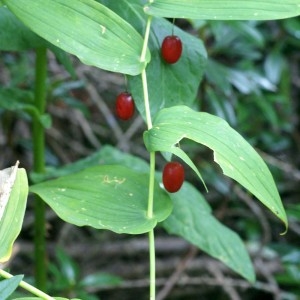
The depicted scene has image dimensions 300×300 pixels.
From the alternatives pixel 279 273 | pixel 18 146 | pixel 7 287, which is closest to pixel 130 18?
pixel 7 287

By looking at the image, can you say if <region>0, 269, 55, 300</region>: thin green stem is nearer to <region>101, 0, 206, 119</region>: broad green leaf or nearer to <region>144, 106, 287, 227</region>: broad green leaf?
<region>144, 106, 287, 227</region>: broad green leaf

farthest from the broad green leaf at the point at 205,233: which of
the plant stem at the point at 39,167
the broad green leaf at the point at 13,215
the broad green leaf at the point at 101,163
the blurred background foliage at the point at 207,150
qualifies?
the blurred background foliage at the point at 207,150

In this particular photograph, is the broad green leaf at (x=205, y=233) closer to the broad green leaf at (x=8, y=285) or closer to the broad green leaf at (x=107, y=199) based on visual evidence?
the broad green leaf at (x=107, y=199)

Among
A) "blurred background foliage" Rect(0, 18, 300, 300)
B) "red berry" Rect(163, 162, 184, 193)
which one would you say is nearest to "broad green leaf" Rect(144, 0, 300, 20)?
"red berry" Rect(163, 162, 184, 193)

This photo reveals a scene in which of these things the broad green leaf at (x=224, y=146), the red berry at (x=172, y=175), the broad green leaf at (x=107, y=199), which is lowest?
the broad green leaf at (x=107, y=199)

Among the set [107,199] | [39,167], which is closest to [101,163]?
[39,167]

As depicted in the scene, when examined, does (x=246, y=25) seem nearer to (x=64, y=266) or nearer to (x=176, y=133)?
(x=64, y=266)

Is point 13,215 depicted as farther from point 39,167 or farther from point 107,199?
point 39,167
